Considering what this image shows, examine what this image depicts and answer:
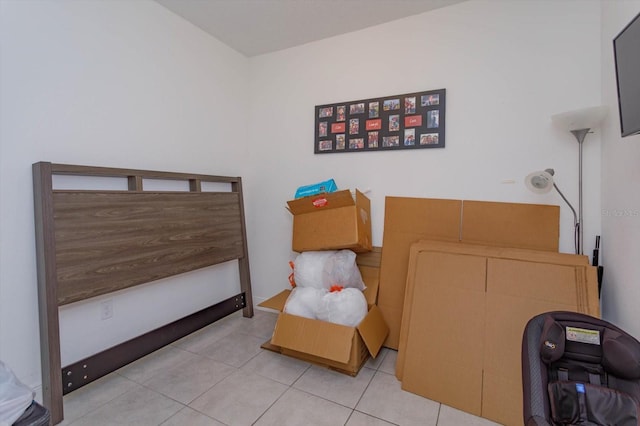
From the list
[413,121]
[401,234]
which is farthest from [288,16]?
[401,234]

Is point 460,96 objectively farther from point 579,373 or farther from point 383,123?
point 579,373

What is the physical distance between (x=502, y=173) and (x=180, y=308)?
9.62 feet

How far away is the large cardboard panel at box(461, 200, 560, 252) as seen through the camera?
6.85ft

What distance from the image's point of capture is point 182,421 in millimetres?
1699

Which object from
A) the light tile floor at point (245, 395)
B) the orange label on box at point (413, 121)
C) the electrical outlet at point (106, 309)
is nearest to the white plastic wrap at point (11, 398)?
the light tile floor at point (245, 395)

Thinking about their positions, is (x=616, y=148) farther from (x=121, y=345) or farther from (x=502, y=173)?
(x=121, y=345)

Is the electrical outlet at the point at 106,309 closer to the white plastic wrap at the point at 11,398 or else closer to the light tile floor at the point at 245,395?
the light tile floor at the point at 245,395

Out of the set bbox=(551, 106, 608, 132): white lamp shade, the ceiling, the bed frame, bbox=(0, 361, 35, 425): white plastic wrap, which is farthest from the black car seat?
the ceiling

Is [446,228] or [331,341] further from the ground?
[446,228]

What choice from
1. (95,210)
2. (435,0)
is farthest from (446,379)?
(435,0)

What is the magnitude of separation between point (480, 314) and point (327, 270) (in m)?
1.11

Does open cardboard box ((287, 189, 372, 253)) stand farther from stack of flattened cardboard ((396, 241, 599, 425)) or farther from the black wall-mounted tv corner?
the black wall-mounted tv corner

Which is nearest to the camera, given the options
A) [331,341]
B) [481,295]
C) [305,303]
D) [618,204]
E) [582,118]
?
[618,204]

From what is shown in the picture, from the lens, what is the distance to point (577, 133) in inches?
76.0
